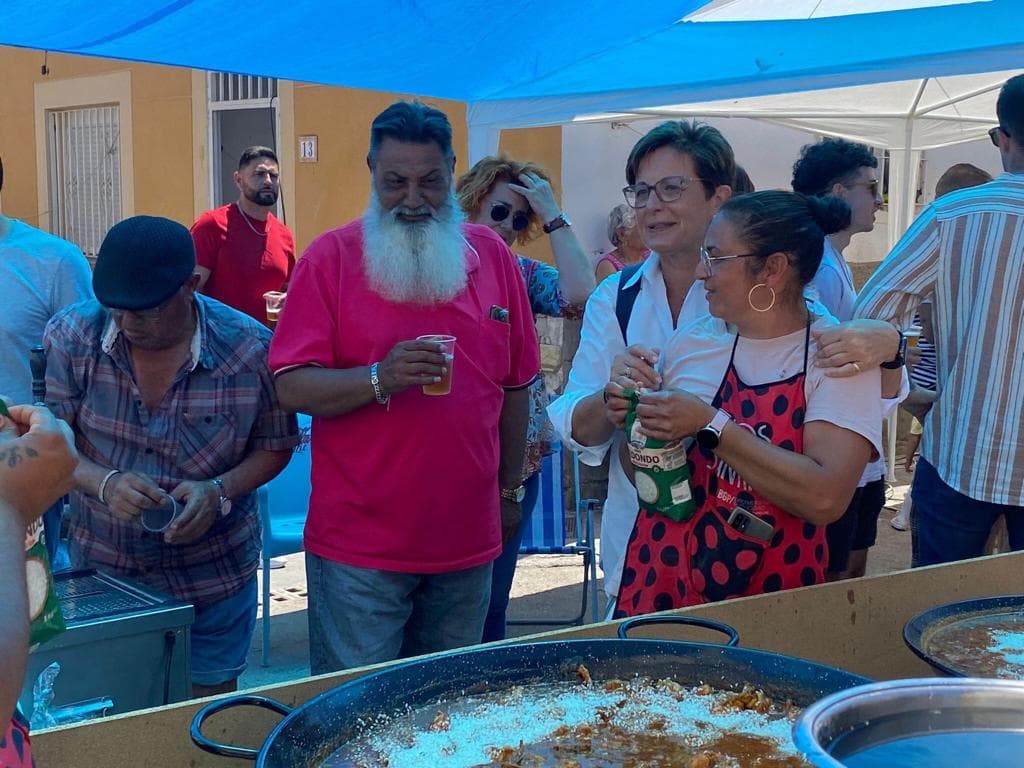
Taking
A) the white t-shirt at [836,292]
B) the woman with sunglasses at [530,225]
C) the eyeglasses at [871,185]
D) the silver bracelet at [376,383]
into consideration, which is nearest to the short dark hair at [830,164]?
the eyeglasses at [871,185]

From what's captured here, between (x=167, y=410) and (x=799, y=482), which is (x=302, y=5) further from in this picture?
(x=799, y=482)

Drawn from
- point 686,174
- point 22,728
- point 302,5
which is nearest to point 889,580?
point 686,174

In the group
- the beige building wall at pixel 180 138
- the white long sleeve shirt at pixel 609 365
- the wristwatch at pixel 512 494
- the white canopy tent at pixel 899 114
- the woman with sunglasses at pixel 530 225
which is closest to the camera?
the white long sleeve shirt at pixel 609 365

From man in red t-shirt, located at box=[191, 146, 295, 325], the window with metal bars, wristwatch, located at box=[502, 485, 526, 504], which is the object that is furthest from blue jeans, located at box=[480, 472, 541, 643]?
the window with metal bars

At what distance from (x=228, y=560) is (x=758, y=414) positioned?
1386mm

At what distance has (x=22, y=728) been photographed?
1326 millimetres

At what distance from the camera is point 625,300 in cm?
265

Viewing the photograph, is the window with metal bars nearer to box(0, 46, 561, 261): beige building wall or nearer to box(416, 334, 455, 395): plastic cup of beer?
box(0, 46, 561, 261): beige building wall

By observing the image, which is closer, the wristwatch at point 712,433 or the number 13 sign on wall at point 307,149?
the wristwatch at point 712,433

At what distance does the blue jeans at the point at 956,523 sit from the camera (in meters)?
2.96

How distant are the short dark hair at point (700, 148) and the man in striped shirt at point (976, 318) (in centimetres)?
54

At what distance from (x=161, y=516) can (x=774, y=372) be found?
142 cm

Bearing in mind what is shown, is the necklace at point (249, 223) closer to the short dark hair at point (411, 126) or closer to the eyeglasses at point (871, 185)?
the eyeglasses at point (871, 185)

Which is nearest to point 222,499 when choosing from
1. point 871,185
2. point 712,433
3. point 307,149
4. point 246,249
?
→ point 712,433
